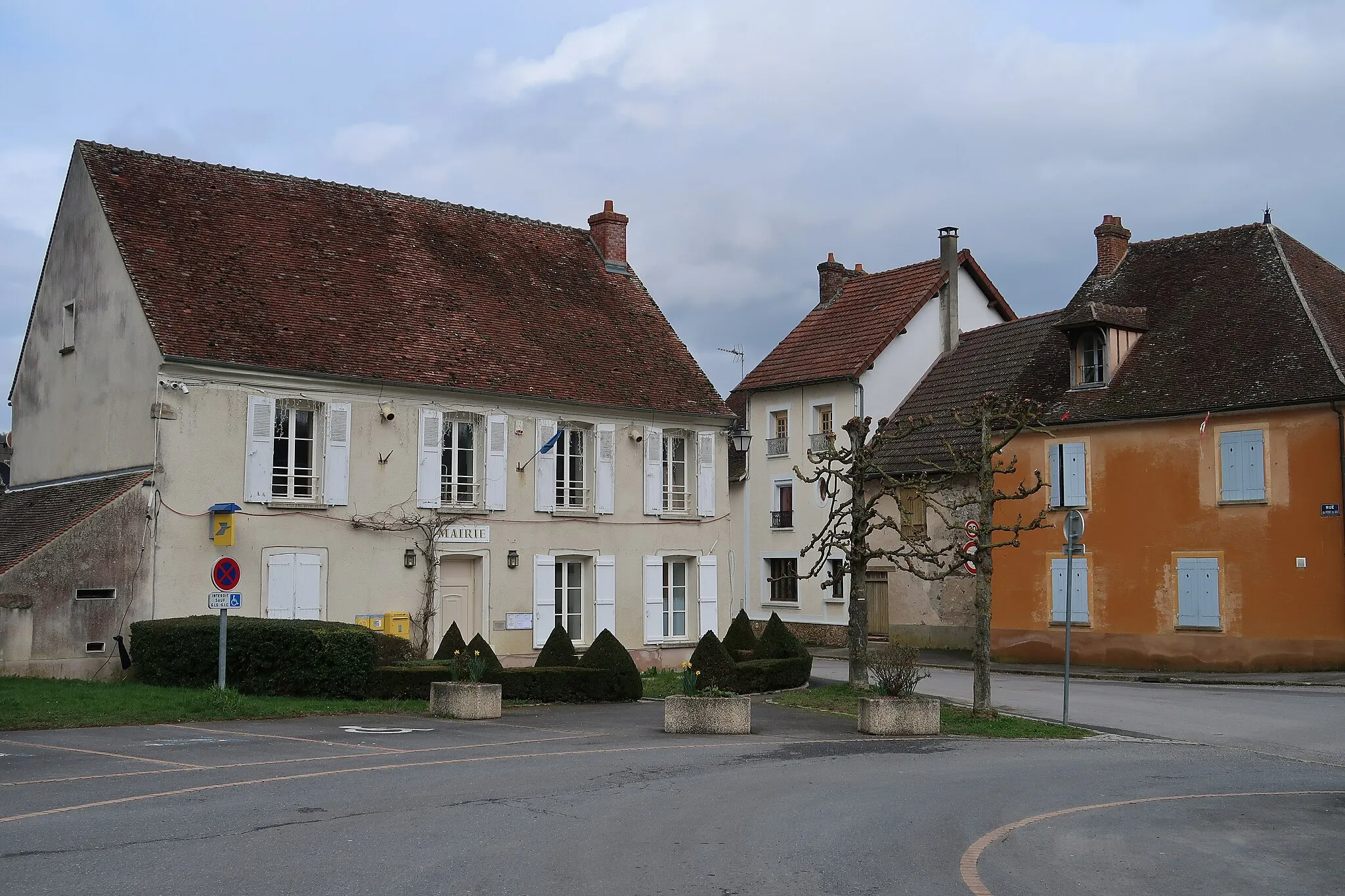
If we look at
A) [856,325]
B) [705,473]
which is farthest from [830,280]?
[705,473]

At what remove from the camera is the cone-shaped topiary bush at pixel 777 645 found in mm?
25250

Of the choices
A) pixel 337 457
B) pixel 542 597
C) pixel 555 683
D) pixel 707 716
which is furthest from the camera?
pixel 542 597

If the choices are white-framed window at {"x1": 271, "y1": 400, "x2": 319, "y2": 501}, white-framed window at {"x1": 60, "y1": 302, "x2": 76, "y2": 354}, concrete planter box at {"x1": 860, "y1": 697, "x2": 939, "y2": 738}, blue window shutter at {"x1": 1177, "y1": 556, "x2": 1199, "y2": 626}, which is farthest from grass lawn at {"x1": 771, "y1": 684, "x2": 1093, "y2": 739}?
white-framed window at {"x1": 60, "y1": 302, "x2": 76, "y2": 354}

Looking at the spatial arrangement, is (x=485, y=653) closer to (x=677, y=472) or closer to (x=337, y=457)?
(x=337, y=457)

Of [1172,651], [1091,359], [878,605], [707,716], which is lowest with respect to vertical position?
[707,716]

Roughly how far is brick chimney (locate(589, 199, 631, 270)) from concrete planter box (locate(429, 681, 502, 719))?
1623cm

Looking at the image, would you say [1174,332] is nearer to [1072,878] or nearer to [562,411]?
[562,411]

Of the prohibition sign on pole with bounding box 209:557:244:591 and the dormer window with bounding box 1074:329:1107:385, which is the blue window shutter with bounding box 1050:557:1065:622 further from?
the prohibition sign on pole with bounding box 209:557:244:591

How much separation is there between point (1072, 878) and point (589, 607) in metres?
20.2

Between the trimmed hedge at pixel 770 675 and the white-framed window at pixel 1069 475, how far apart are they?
1021cm

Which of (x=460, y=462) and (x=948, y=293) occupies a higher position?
(x=948, y=293)

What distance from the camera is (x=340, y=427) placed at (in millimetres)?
24734

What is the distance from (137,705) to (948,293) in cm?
3105

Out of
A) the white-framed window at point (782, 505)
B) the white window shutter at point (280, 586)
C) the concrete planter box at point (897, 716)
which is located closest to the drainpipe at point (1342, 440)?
the concrete planter box at point (897, 716)
